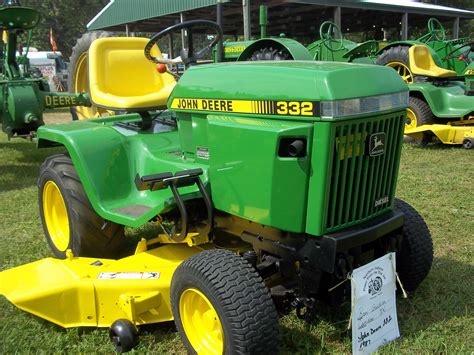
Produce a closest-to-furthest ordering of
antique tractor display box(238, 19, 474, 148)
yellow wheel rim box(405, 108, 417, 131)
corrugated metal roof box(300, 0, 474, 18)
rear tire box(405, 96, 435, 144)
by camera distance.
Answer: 1. antique tractor display box(238, 19, 474, 148)
2. rear tire box(405, 96, 435, 144)
3. yellow wheel rim box(405, 108, 417, 131)
4. corrugated metal roof box(300, 0, 474, 18)

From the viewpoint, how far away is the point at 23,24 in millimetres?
6551

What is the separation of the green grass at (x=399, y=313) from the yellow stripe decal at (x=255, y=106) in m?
1.12

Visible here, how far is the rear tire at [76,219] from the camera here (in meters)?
3.07

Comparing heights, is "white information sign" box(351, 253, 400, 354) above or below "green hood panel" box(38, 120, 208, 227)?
below

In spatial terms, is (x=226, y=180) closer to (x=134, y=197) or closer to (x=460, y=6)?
(x=134, y=197)

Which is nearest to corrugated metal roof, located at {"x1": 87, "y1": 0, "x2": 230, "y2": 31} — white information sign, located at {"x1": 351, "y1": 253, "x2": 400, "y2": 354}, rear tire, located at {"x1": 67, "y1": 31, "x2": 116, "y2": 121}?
rear tire, located at {"x1": 67, "y1": 31, "x2": 116, "y2": 121}

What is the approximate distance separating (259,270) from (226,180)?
464 millimetres

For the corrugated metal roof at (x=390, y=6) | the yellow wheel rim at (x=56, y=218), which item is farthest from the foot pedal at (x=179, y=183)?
the corrugated metal roof at (x=390, y=6)

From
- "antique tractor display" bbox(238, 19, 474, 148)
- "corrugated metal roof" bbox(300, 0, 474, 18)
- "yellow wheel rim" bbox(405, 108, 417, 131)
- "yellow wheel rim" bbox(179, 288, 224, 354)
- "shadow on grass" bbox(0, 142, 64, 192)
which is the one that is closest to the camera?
"yellow wheel rim" bbox(179, 288, 224, 354)

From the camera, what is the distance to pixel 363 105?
6.73ft

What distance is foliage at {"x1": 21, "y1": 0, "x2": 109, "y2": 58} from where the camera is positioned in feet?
113

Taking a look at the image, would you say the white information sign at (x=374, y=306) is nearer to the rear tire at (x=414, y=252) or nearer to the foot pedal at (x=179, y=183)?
the rear tire at (x=414, y=252)

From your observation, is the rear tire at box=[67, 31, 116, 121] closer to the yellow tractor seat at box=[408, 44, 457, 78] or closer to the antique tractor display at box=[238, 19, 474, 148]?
the antique tractor display at box=[238, 19, 474, 148]

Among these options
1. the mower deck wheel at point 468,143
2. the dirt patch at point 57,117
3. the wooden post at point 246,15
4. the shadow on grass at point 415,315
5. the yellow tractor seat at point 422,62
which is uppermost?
the wooden post at point 246,15
